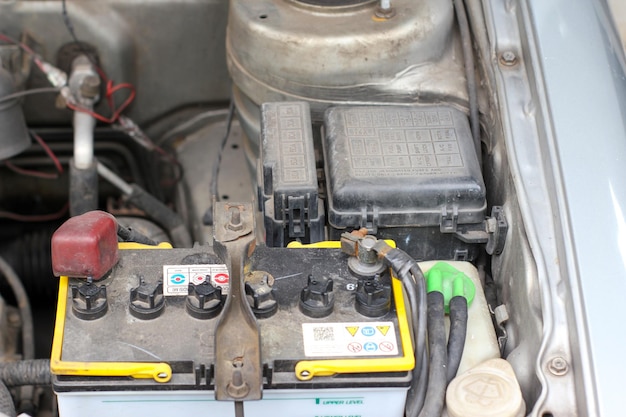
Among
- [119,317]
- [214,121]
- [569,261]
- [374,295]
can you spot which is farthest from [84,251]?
[214,121]

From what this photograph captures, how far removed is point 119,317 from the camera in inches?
47.6

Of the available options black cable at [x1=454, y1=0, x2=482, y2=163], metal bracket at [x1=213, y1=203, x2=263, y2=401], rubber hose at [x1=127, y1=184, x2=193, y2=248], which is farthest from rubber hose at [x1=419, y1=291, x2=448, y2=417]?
rubber hose at [x1=127, y1=184, x2=193, y2=248]

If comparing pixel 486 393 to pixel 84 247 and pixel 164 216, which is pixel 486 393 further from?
pixel 164 216

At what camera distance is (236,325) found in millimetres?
1152

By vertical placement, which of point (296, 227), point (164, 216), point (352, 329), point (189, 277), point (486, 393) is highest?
point (164, 216)

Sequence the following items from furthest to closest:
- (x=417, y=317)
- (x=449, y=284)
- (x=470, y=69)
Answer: (x=470, y=69), (x=449, y=284), (x=417, y=317)

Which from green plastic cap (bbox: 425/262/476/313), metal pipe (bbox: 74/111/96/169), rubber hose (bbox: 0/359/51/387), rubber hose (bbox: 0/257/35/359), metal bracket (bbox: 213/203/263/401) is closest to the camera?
metal bracket (bbox: 213/203/263/401)

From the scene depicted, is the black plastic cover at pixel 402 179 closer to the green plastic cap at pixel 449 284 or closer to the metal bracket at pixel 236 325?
the green plastic cap at pixel 449 284

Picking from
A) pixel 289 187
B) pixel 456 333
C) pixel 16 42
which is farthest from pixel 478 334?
pixel 16 42

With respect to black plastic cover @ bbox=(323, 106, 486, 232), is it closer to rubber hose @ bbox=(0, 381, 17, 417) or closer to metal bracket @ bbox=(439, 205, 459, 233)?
metal bracket @ bbox=(439, 205, 459, 233)

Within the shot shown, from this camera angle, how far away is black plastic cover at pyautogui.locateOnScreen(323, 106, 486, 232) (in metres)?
1.40

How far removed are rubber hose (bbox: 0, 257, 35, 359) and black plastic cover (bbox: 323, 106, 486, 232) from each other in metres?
0.75

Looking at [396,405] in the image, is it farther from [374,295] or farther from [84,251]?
[84,251]

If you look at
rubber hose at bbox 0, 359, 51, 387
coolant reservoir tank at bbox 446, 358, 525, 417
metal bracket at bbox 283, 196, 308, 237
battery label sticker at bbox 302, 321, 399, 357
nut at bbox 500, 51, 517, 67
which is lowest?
coolant reservoir tank at bbox 446, 358, 525, 417
